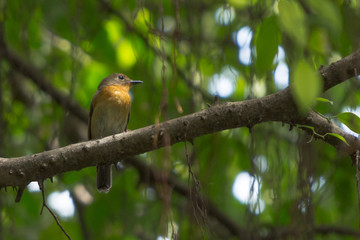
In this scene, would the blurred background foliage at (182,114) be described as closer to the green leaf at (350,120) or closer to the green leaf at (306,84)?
the green leaf at (350,120)

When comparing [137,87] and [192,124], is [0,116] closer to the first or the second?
[137,87]

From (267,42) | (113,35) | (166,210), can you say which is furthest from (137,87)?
(166,210)

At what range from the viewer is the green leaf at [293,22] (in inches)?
50.9

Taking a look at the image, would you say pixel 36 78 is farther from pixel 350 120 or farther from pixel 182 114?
pixel 350 120

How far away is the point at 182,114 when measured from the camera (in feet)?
15.5

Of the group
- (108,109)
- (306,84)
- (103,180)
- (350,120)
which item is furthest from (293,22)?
(108,109)

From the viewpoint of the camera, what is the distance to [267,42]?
7.96 ft

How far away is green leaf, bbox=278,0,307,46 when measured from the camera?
50.9 inches

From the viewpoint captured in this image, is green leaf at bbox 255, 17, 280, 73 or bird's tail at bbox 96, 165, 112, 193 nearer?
green leaf at bbox 255, 17, 280, 73

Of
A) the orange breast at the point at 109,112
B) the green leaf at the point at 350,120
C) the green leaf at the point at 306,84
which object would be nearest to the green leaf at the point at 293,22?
the green leaf at the point at 306,84

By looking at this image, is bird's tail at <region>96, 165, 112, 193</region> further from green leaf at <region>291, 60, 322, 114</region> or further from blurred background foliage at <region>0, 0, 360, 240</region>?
green leaf at <region>291, 60, 322, 114</region>

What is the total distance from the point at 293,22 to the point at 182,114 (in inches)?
136

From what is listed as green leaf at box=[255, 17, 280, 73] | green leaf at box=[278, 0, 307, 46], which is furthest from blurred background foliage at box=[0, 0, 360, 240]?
green leaf at box=[278, 0, 307, 46]

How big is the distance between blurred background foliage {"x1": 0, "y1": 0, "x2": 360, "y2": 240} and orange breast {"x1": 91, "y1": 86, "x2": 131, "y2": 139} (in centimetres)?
20
